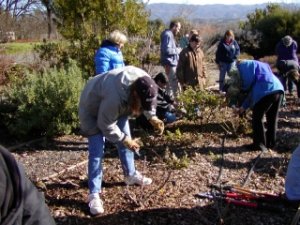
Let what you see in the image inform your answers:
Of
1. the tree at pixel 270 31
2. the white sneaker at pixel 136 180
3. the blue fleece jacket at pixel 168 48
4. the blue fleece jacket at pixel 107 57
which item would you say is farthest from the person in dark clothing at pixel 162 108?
the tree at pixel 270 31

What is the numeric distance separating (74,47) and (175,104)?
2774mm

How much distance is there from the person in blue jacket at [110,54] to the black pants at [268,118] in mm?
1868

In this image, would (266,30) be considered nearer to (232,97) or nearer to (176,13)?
(176,13)

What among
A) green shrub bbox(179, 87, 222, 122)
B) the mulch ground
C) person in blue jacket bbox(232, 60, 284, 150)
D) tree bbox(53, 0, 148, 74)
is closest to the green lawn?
tree bbox(53, 0, 148, 74)

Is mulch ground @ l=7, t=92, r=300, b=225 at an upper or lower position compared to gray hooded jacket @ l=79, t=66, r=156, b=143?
lower

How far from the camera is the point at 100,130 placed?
164 inches

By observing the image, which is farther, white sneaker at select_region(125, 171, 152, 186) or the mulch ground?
white sneaker at select_region(125, 171, 152, 186)

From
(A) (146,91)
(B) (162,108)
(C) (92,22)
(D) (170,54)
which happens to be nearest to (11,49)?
(C) (92,22)

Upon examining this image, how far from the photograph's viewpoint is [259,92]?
5785 millimetres

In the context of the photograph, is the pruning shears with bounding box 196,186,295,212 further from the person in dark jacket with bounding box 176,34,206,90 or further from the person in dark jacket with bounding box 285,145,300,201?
the person in dark jacket with bounding box 176,34,206,90

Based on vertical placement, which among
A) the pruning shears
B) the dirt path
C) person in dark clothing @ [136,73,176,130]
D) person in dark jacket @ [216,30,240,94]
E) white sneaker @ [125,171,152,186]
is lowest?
the dirt path

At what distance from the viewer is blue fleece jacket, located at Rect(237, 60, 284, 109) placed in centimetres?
575

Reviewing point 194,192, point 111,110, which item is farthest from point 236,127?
point 111,110

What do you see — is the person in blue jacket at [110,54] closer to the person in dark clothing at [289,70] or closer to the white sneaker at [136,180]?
the white sneaker at [136,180]
